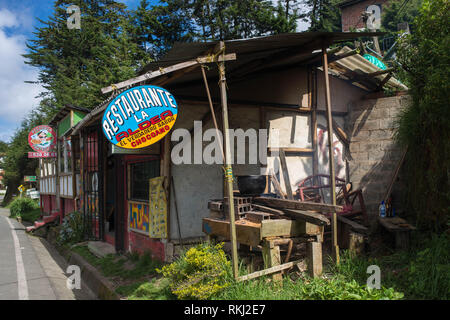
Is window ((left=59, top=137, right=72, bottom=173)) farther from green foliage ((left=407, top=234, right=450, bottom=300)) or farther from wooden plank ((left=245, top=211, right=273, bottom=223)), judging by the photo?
green foliage ((left=407, top=234, right=450, bottom=300))

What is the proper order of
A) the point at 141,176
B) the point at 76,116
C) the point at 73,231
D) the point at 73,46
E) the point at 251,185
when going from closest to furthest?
the point at 251,185
the point at 141,176
the point at 73,231
the point at 76,116
the point at 73,46

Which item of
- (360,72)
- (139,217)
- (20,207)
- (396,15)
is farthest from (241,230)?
(20,207)

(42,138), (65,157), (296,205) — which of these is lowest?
(296,205)

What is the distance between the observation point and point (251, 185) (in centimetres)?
545

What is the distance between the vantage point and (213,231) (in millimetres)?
5551

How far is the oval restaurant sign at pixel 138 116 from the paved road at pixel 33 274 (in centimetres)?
384

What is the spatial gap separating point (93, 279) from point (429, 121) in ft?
24.0

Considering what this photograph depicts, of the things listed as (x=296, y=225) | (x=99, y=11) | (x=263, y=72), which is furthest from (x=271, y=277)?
(x=99, y=11)

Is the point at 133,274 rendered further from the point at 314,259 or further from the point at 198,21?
the point at 198,21

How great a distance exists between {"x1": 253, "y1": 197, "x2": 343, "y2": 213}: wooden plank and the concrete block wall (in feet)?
12.4

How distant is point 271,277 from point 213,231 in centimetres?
113

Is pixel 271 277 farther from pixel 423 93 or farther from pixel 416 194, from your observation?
pixel 423 93

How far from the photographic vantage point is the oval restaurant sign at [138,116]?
5.13 meters

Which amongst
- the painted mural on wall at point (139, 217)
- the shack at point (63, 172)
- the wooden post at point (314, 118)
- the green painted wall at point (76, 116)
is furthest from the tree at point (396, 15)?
the painted mural on wall at point (139, 217)
